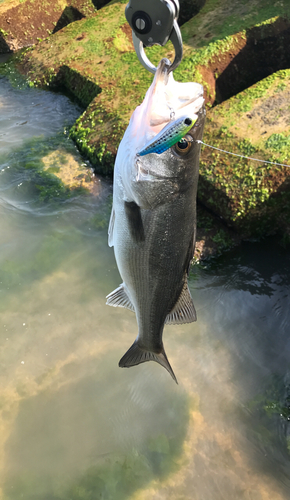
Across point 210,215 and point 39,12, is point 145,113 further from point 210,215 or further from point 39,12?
point 39,12

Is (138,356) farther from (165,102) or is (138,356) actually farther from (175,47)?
(175,47)

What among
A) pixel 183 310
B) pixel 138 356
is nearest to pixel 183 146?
pixel 183 310

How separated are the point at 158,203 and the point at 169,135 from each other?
0.49 m

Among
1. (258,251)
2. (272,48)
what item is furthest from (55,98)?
(258,251)

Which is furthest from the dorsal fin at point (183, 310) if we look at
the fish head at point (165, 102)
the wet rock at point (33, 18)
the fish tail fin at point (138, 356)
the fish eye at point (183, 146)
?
the wet rock at point (33, 18)

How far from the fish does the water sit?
1.70 metres

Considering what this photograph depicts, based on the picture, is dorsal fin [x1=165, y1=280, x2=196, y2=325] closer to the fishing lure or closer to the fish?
the fish

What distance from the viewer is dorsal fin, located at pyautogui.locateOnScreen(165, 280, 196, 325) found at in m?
2.70

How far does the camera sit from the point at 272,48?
6.98 metres

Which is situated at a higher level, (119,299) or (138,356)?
(119,299)

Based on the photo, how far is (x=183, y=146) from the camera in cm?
214

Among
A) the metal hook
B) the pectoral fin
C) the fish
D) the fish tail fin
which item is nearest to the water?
the fish tail fin

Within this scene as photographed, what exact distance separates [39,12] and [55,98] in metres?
3.09

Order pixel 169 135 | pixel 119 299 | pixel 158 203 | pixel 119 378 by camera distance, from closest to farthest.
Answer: pixel 169 135, pixel 158 203, pixel 119 299, pixel 119 378
